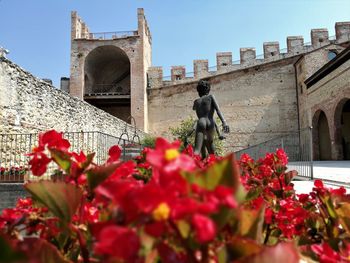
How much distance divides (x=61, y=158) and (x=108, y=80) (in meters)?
27.3

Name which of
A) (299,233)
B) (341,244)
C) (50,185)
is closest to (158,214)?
(50,185)

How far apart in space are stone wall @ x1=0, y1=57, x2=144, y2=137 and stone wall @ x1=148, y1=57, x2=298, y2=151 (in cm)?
1015

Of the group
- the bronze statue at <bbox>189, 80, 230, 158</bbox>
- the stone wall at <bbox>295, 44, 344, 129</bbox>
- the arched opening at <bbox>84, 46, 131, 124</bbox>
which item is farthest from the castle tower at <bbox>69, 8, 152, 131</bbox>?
the bronze statue at <bbox>189, 80, 230, 158</bbox>

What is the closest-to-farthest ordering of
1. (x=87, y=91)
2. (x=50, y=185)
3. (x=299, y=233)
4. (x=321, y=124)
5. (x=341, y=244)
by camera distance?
(x=50, y=185), (x=341, y=244), (x=299, y=233), (x=321, y=124), (x=87, y=91)

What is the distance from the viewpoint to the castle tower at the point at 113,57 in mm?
21391

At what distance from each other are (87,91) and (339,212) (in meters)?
24.5

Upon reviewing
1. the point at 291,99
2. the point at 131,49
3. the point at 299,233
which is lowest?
the point at 299,233

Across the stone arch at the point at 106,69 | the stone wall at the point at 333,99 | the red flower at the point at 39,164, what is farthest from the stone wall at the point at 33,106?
the stone wall at the point at 333,99

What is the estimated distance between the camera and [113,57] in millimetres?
24750

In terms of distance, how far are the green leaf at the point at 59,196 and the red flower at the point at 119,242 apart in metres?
0.19

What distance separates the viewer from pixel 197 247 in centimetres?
43

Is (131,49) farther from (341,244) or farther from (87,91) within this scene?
(341,244)

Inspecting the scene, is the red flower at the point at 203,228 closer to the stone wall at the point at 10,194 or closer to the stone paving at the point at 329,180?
the stone paving at the point at 329,180

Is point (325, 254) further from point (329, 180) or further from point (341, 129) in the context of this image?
point (341, 129)
